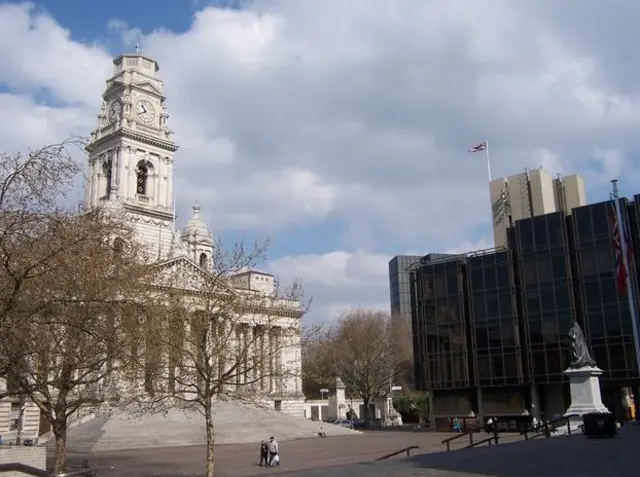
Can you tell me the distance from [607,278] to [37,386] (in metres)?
50.0

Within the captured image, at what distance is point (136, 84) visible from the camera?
85.2 meters

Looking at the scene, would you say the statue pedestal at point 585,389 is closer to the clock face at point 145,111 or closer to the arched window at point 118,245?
the arched window at point 118,245

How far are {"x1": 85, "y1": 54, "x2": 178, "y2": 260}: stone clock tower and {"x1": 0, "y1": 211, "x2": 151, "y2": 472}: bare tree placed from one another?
185ft

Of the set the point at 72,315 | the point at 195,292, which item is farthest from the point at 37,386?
the point at 195,292

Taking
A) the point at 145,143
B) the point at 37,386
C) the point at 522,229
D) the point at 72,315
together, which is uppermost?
the point at 145,143

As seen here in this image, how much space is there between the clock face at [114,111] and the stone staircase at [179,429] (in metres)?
39.9

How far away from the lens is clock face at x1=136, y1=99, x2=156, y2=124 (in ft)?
281

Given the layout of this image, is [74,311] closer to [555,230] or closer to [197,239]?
[555,230]

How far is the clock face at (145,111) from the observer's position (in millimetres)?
85500

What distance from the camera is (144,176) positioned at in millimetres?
85750

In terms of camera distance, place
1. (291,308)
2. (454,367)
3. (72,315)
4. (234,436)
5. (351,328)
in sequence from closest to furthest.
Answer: (72,315) → (291,308) → (234,436) → (454,367) → (351,328)

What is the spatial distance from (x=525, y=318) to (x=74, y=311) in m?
49.4

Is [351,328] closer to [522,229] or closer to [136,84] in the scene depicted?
[522,229]

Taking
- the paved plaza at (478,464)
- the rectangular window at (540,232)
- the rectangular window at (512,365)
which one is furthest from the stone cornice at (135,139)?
the paved plaza at (478,464)
